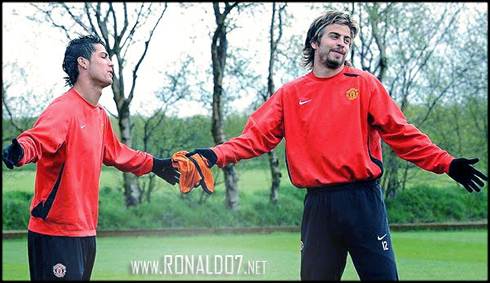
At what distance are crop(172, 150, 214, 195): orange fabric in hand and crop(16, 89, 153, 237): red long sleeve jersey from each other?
21.4 inches

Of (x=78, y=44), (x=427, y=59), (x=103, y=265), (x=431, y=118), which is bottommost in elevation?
(x=103, y=265)

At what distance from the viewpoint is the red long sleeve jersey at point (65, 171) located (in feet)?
14.3

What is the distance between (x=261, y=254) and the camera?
11883mm

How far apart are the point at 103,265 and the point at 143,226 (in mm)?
5009

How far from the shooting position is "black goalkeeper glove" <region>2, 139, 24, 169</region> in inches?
154

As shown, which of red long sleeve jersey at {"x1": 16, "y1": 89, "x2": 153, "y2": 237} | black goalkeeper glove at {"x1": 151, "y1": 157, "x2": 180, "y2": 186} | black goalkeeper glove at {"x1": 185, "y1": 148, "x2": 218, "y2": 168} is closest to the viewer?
red long sleeve jersey at {"x1": 16, "y1": 89, "x2": 153, "y2": 237}

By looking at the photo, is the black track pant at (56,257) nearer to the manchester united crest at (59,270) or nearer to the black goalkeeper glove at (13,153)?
the manchester united crest at (59,270)

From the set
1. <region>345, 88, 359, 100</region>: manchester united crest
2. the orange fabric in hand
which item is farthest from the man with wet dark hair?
<region>345, 88, 359, 100</region>: manchester united crest

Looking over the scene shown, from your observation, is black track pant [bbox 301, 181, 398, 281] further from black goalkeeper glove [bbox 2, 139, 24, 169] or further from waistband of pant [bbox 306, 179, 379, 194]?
black goalkeeper glove [bbox 2, 139, 24, 169]

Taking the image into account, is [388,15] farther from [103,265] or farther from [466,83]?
[103,265]

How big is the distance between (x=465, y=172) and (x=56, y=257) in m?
2.48

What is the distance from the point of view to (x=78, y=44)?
190 inches

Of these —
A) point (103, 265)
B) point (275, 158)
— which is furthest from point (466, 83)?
point (103, 265)

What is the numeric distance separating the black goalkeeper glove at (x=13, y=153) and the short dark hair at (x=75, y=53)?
0.92 metres
